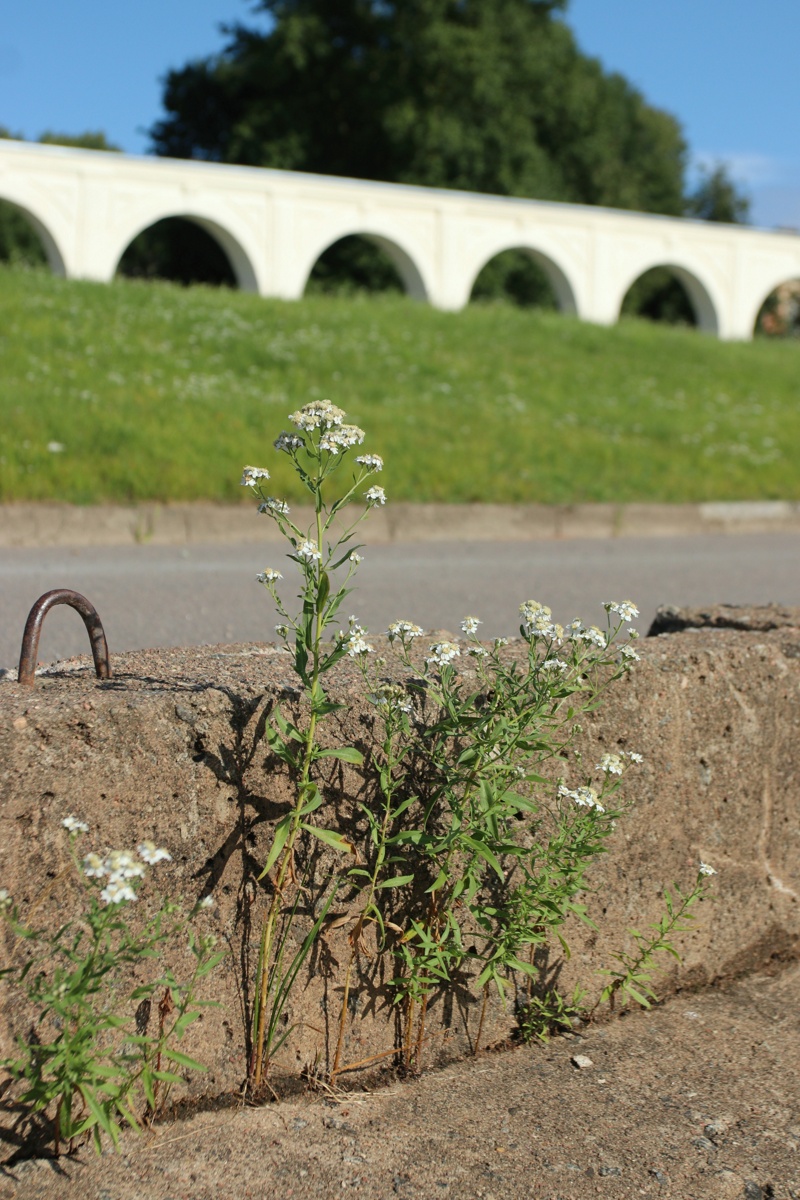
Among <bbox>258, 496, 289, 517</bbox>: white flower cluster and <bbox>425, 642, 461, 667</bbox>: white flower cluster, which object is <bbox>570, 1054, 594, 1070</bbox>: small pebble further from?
<bbox>258, 496, 289, 517</bbox>: white flower cluster

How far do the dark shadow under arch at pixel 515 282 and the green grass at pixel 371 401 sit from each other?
17.2 metres

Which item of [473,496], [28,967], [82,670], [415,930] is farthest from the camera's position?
[473,496]

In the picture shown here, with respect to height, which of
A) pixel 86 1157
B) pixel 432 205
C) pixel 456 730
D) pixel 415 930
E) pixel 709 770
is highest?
pixel 432 205

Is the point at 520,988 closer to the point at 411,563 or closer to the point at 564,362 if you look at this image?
the point at 411,563

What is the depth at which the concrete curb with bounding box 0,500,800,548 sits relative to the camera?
837cm

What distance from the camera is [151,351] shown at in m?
12.9

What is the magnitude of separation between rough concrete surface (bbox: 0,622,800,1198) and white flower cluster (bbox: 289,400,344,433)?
0.52m

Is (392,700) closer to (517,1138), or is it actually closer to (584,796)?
(584,796)

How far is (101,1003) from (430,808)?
0.70m

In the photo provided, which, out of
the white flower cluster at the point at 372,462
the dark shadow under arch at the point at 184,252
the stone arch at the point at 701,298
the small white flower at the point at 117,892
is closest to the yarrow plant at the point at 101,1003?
the small white flower at the point at 117,892

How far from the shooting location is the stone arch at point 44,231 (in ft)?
70.1

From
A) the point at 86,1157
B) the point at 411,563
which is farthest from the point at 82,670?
the point at 411,563

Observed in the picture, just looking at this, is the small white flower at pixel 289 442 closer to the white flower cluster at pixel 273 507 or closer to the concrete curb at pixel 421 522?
the white flower cluster at pixel 273 507

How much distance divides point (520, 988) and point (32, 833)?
1194 millimetres
